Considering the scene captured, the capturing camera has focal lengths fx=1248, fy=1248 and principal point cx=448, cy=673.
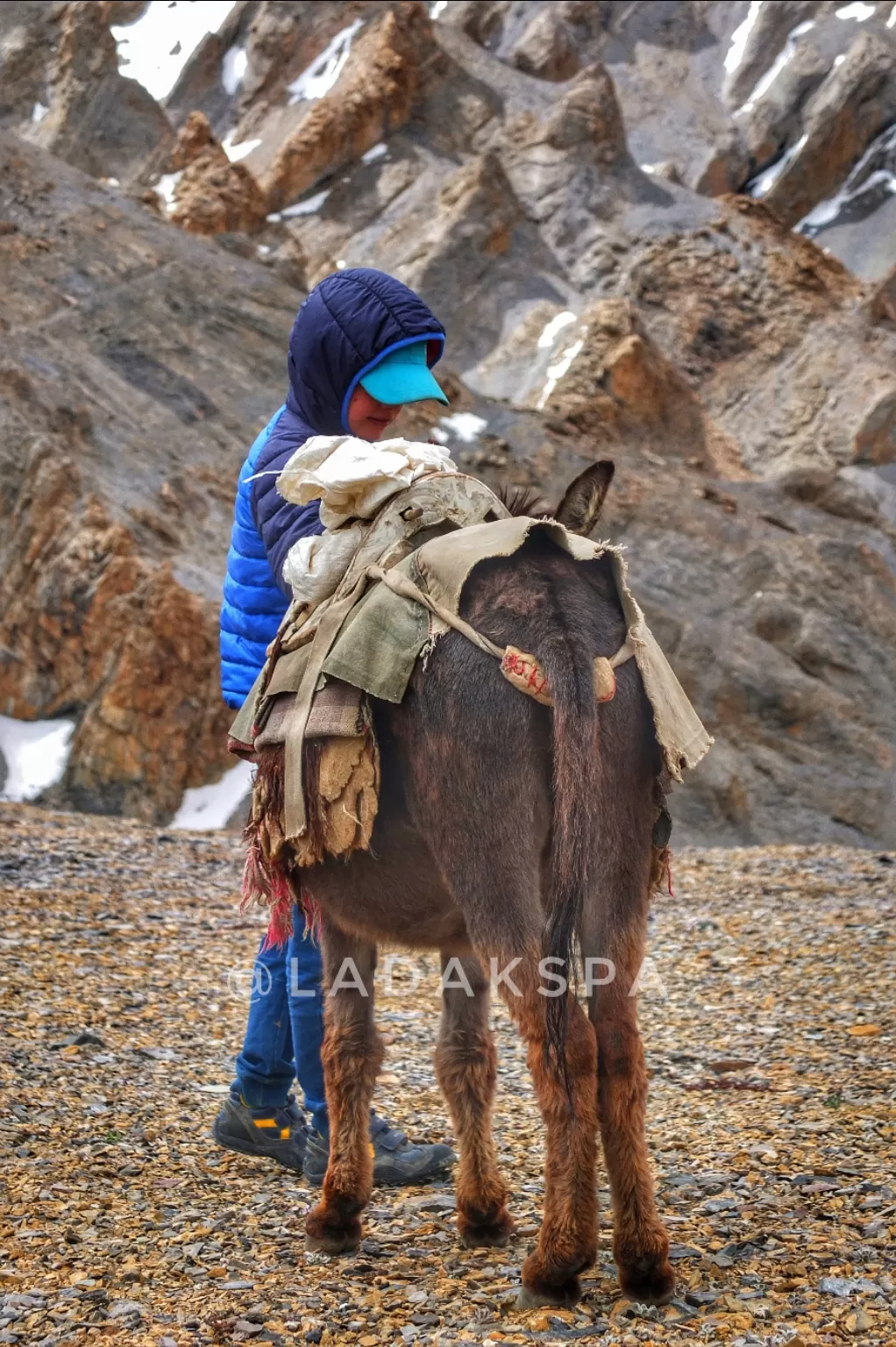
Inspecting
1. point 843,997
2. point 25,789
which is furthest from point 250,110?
point 843,997

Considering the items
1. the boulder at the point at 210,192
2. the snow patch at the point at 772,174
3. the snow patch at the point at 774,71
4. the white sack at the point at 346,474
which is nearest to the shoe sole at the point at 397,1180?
the white sack at the point at 346,474

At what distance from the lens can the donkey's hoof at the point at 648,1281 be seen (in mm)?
2889

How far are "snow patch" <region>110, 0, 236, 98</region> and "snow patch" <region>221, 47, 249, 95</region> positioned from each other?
149cm

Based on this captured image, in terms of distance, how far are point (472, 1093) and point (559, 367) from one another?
28.3m

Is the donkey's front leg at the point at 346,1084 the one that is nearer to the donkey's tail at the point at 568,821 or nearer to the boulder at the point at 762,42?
the donkey's tail at the point at 568,821

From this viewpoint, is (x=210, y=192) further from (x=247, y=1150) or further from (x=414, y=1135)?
(x=247, y=1150)

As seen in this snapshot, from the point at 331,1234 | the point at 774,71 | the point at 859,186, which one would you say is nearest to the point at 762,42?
the point at 774,71

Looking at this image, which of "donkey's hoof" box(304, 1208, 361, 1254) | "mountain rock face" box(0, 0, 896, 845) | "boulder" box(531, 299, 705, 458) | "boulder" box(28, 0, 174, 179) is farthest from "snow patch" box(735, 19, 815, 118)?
"donkey's hoof" box(304, 1208, 361, 1254)

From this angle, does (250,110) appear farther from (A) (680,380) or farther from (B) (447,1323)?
(B) (447,1323)

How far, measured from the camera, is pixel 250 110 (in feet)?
154

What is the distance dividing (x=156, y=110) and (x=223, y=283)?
23422mm

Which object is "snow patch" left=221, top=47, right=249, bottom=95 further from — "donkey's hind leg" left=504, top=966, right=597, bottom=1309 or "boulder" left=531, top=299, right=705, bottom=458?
"donkey's hind leg" left=504, top=966, right=597, bottom=1309

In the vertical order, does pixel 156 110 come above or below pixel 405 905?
above

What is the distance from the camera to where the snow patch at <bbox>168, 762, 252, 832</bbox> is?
14.9 metres
